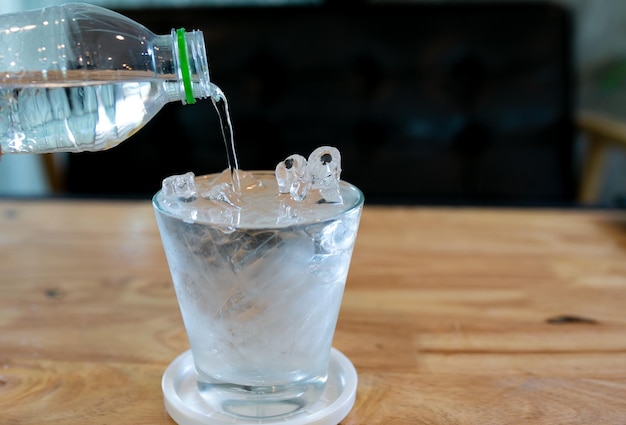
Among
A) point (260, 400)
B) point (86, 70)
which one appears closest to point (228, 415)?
point (260, 400)

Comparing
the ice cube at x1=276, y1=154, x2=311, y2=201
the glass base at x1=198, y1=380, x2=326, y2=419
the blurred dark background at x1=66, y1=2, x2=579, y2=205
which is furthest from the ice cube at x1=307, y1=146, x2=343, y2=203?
the blurred dark background at x1=66, y1=2, x2=579, y2=205

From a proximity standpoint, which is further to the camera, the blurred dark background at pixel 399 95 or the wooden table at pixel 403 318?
the blurred dark background at pixel 399 95

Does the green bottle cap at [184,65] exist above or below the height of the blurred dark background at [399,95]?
above

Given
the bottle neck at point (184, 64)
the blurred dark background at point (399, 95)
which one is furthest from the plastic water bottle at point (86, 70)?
the blurred dark background at point (399, 95)

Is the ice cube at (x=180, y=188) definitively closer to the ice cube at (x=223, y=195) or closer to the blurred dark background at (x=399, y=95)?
the ice cube at (x=223, y=195)

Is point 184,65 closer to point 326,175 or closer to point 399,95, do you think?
point 326,175

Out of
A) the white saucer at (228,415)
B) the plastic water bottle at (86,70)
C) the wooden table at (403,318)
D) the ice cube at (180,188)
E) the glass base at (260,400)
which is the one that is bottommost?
the wooden table at (403,318)

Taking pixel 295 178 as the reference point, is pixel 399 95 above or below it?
below
